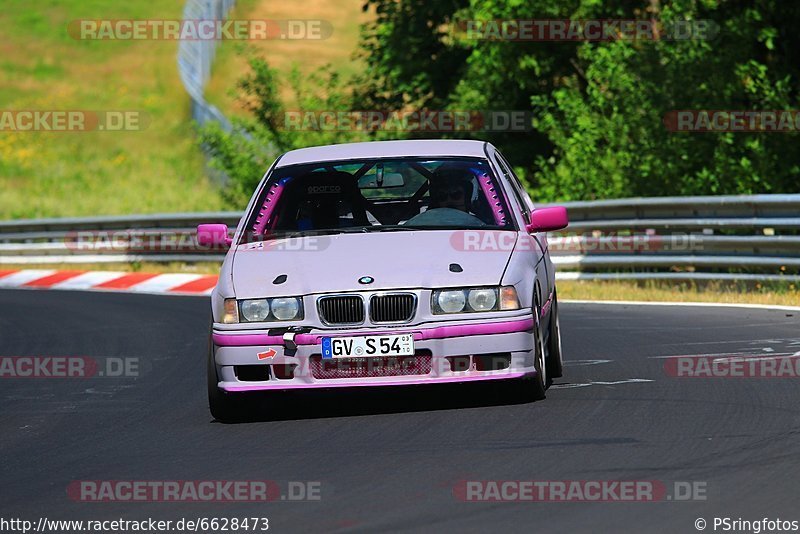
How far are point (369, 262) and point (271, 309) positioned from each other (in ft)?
1.96

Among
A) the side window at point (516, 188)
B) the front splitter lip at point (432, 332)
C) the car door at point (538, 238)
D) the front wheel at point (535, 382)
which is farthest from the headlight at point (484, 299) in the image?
the side window at point (516, 188)

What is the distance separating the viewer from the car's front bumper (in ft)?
28.4

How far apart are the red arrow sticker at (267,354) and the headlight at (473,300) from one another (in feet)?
2.93

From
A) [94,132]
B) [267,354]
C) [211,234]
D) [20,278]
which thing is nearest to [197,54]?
[94,132]

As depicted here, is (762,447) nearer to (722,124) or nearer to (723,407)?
(723,407)

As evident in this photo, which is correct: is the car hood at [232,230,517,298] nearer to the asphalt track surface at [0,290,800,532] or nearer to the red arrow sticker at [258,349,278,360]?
the red arrow sticker at [258,349,278,360]

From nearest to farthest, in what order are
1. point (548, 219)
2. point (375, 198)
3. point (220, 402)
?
point (220, 402) → point (548, 219) → point (375, 198)

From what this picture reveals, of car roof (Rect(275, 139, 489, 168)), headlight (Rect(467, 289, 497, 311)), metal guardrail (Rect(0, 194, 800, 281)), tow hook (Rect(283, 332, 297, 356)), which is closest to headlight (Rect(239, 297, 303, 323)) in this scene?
tow hook (Rect(283, 332, 297, 356))

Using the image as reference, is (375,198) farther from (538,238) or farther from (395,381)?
(395,381)

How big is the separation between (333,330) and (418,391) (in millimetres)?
1350

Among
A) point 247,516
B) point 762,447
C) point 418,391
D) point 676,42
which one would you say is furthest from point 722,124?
point 247,516

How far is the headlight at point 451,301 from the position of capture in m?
8.73

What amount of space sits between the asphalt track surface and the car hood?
0.73 metres

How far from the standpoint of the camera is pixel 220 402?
8.98 m
